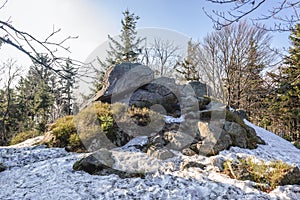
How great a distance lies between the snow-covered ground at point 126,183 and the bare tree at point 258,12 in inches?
85.0

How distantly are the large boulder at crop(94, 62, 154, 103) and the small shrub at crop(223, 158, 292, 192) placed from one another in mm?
4181

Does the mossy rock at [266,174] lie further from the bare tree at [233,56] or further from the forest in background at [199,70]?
the bare tree at [233,56]

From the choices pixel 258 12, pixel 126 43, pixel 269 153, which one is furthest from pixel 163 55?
pixel 258 12

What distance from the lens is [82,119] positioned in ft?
18.8

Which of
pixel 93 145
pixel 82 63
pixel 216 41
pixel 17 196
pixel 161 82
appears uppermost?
pixel 216 41

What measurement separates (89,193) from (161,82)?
487 cm

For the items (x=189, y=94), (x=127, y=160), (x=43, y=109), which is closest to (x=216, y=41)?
(x=189, y=94)

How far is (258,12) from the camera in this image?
2082mm

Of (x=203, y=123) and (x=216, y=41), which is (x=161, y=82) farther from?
(x=216, y=41)

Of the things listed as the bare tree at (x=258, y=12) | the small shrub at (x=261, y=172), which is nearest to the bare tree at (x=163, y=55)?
the small shrub at (x=261, y=172)

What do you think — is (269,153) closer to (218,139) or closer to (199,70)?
(218,139)

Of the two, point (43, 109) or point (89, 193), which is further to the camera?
point (43, 109)

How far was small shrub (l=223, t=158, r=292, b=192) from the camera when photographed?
2.96 metres

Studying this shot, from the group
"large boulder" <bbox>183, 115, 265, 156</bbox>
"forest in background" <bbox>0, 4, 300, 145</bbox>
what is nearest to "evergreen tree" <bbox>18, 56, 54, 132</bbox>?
"forest in background" <bbox>0, 4, 300, 145</bbox>
